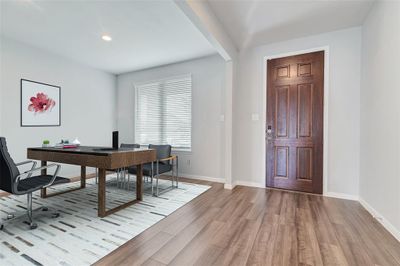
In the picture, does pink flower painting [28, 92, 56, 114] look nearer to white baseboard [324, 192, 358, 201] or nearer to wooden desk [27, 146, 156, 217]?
wooden desk [27, 146, 156, 217]

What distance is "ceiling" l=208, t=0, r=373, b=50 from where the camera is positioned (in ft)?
7.87

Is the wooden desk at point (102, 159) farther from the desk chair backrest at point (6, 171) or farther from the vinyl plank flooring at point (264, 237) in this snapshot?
the vinyl plank flooring at point (264, 237)

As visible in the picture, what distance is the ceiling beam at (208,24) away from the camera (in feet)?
6.77

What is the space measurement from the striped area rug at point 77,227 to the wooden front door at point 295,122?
5.01 ft

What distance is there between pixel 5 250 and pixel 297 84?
4069mm

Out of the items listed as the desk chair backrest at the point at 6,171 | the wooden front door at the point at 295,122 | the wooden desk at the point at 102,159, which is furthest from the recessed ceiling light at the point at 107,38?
the wooden front door at the point at 295,122

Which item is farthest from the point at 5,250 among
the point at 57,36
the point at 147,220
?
the point at 57,36

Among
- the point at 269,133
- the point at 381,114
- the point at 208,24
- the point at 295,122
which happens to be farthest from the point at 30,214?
the point at 381,114

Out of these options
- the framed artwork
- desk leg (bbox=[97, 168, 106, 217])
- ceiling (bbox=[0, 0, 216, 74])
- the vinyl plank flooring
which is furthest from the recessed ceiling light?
the vinyl plank flooring

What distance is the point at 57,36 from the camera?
3.17 meters

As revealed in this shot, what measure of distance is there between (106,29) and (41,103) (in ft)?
6.77

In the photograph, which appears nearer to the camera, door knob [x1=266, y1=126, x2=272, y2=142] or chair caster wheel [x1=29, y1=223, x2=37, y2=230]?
chair caster wheel [x1=29, y1=223, x2=37, y2=230]

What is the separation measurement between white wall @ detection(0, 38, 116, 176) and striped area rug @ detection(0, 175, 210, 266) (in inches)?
46.5

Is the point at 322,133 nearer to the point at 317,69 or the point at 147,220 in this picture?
Result: the point at 317,69
